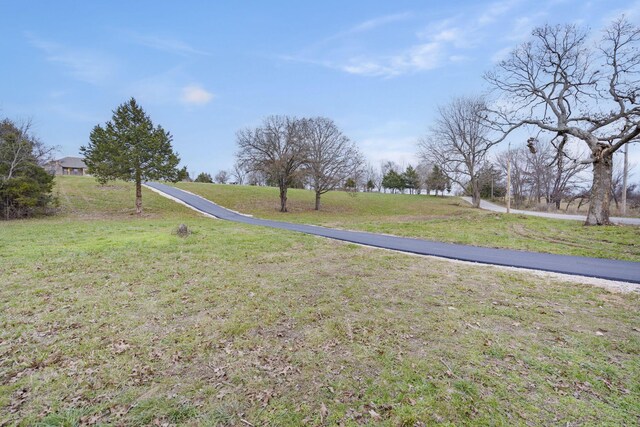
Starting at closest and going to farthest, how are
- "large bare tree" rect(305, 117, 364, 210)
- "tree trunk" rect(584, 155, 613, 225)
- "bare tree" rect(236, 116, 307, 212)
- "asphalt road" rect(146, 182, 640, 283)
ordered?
"asphalt road" rect(146, 182, 640, 283) → "tree trunk" rect(584, 155, 613, 225) → "bare tree" rect(236, 116, 307, 212) → "large bare tree" rect(305, 117, 364, 210)

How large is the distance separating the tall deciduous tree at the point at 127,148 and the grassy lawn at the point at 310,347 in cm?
1478

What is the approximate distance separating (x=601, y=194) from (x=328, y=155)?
1913 cm

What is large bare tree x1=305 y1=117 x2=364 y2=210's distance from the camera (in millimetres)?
26406

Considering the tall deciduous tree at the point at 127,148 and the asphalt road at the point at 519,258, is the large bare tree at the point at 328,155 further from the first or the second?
the asphalt road at the point at 519,258

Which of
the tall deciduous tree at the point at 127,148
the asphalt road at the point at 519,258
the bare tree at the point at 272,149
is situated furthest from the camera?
the bare tree at the point at 272,149

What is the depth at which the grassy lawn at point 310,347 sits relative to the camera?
2.42 metres

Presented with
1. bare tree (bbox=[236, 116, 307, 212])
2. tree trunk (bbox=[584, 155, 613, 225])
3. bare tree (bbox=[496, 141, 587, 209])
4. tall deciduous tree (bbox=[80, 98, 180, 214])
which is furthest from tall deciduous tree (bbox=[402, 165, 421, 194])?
tall deciduous tree (bbox=[80, 98, 180, 214])

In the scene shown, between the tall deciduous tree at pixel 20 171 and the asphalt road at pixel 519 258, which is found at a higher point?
the tall deciduous tree at pixel 20 171

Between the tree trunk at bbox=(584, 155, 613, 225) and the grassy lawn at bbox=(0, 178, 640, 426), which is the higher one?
the tree trunk at bbox=(584, 155, 613, 225)

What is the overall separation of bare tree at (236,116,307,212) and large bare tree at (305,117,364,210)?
139 centimetres

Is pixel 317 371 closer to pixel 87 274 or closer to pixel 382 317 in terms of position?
pixel 382 317

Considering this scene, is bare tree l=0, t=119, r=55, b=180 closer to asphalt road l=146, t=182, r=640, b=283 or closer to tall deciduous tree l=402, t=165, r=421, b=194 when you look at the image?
asphalt road l=146, t=182, r=640, b=283

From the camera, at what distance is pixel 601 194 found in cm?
1324

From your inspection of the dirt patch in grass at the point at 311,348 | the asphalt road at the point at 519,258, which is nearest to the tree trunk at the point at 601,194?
the asphalt road at the point at 519,258
